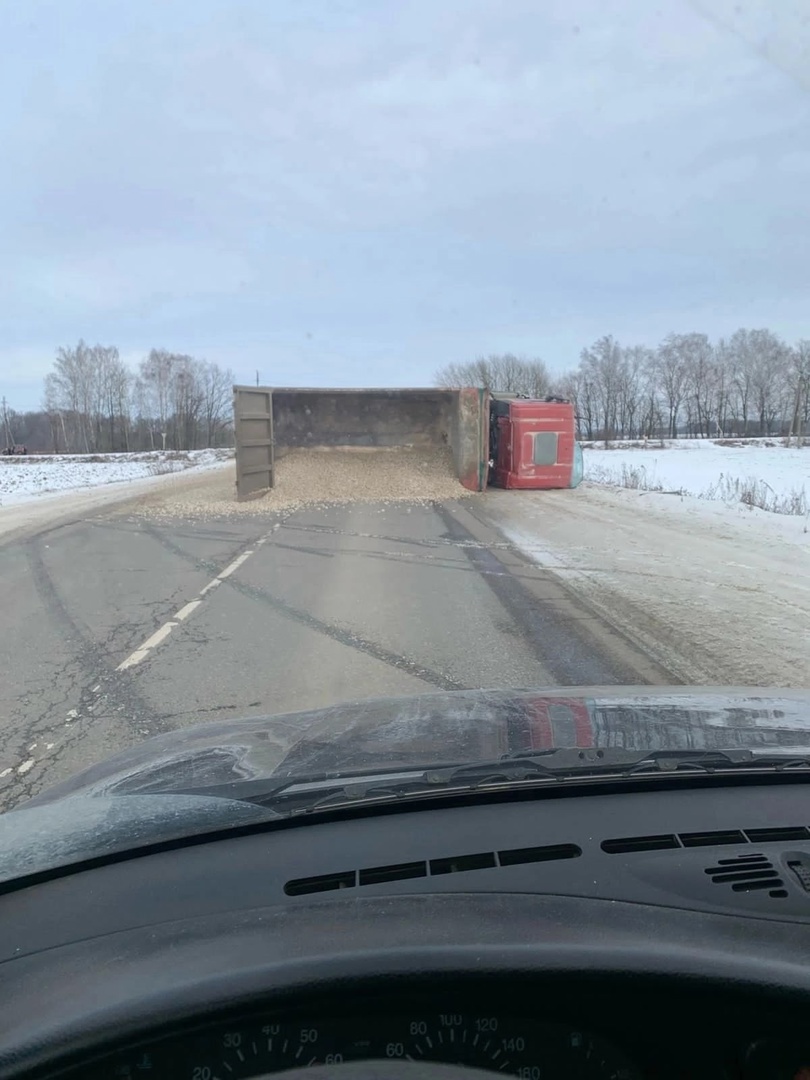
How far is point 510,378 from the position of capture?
3410 inches

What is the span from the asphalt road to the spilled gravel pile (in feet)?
17.4

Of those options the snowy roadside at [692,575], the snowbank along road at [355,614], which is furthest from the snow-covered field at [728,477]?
the snowbank along road at [355,614]

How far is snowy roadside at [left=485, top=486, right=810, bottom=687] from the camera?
6402 millimetres

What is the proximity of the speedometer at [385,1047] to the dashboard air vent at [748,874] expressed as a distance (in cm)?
45

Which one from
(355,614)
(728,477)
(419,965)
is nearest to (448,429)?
(728,477)

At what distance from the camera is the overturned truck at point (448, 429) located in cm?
2091

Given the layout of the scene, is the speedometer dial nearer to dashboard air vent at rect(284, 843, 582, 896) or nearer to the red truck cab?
dashboard air vent at rect(284, 843, 582, 896)

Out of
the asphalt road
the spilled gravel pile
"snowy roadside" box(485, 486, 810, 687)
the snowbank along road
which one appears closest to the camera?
the asphalt road

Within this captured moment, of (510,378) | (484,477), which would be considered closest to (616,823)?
(484,477)

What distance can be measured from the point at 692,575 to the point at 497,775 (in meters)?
8.20

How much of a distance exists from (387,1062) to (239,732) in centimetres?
188

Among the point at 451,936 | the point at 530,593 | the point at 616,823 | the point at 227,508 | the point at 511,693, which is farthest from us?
the point at 227,508

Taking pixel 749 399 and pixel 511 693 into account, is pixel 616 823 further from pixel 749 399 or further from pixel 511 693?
pixel 749 399

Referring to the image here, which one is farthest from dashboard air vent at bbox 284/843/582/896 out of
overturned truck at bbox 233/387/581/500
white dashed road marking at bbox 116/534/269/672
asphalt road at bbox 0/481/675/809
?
overturned truck at bbox 233/387/581/500
